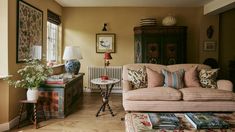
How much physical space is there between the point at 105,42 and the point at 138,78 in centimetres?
276

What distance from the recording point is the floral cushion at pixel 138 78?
14.0ft

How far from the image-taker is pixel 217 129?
94.7 inches

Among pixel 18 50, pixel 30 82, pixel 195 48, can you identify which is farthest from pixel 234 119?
pixel 195 48

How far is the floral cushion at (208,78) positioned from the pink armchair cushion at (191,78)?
0.30ft

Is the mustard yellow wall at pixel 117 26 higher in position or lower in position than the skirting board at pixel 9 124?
higher

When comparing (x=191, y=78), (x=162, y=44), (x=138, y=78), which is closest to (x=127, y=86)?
(x=138, y=78)

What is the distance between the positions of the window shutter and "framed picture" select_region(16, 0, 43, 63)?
24.9 inches

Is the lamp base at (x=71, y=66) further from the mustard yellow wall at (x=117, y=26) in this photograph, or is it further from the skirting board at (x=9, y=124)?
the skirting board at (x=9, y=124)

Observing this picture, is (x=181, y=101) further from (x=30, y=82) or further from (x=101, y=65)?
(x=101, y=65)

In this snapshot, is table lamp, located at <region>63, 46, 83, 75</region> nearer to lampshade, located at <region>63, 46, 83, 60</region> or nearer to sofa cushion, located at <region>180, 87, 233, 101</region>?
lampshade, located at <region>63, 46, 83, 60</region>

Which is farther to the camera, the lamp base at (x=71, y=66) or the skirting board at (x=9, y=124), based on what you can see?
the lamp base at (x=71, y=66)

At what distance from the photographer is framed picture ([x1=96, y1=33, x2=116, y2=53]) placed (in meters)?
6.78

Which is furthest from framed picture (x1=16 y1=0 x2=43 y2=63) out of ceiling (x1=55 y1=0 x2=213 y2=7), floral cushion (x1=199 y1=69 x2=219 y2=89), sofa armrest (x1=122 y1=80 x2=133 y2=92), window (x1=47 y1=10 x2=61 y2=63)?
floral cushion (x1=199 y1=69 x2=219 y2=89)

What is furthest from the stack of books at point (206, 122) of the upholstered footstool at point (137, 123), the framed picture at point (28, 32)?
the framed picture at point (28, 32)
